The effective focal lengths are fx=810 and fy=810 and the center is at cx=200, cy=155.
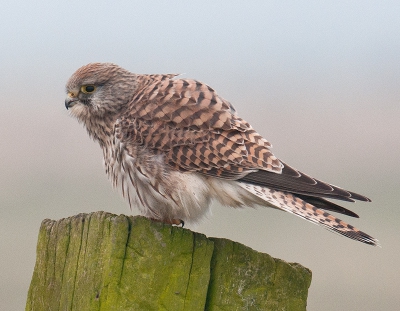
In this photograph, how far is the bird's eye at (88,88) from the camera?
17.9 feet

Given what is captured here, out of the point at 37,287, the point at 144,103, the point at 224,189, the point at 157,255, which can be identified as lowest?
the point at 37,287

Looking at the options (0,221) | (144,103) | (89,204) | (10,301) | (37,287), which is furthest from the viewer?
(0,221)

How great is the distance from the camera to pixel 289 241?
1310 centimetres

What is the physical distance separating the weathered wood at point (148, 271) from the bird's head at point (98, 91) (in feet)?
6.13

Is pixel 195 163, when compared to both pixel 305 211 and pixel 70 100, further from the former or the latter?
pixel 70 100

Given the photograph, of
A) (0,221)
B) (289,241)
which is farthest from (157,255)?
(0,221)

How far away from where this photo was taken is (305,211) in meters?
4.29

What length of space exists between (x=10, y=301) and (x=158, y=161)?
720 cm

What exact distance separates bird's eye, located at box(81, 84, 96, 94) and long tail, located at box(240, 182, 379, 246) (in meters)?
1.46

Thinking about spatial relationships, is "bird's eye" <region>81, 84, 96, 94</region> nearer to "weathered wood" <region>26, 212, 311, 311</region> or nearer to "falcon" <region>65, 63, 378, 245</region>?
"falcon" <region>65, 63, 378, 245</region>

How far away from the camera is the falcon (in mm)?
4445

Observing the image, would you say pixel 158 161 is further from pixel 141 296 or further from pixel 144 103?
pixel 141 296

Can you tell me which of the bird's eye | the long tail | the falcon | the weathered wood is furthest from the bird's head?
the weathered wood

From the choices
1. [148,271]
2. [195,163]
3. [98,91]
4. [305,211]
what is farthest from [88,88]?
[148,271]
